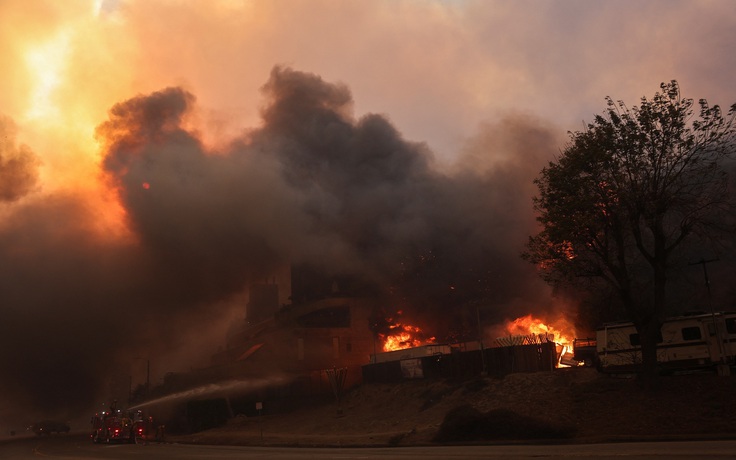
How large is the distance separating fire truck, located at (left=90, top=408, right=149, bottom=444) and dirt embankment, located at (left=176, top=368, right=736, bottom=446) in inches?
153

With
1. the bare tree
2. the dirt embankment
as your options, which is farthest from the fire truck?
the bare tree

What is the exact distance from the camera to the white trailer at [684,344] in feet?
96.0

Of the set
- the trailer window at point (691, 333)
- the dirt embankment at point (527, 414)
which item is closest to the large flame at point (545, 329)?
the dirt embankment at point (527, 414)

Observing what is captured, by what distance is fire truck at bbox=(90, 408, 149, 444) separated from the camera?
4103cm

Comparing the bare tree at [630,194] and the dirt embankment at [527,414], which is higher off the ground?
the bare tree at [630,194]

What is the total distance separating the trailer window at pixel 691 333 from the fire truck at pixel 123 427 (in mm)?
34498

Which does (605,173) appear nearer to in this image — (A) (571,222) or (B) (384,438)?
(A) (571,222)

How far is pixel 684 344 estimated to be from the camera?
30.0 metres

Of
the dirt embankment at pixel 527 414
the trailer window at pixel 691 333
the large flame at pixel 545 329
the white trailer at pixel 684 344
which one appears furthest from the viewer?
the large flame at pixel 545 329

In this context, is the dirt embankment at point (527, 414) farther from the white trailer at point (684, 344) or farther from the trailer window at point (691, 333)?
the trailer window at point (691, 333)

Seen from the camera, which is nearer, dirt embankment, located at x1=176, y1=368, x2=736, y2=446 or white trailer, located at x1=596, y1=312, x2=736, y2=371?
dirt embankment, located at x1=176, y1=368, x2=736, y2=446

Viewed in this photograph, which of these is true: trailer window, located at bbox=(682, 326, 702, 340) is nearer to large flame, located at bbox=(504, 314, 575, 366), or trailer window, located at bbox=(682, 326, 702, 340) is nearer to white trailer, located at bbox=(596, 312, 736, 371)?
white trailer, located at bbox=(596, 312, 736, 371)

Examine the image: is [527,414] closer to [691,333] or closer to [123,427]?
[691,333]

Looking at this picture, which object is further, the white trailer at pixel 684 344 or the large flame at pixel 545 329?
the large flame at pixel 545 329
